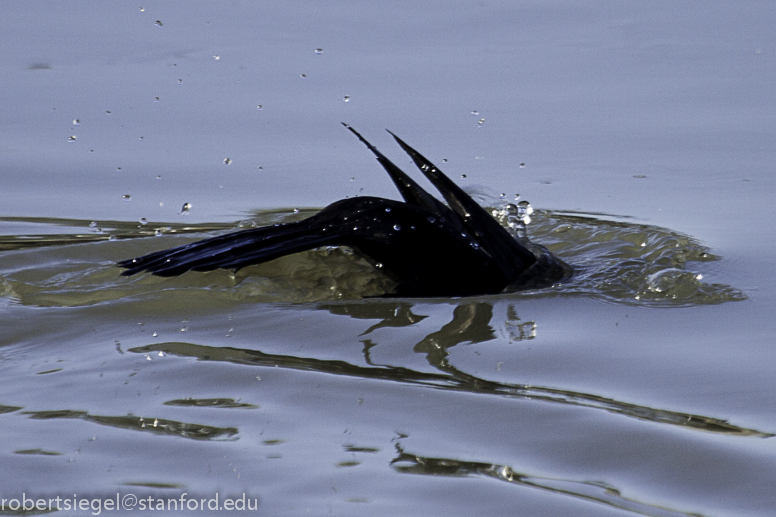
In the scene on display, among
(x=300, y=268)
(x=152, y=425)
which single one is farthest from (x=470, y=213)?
(x=152, y=425)

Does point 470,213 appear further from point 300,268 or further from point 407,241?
point 300,268

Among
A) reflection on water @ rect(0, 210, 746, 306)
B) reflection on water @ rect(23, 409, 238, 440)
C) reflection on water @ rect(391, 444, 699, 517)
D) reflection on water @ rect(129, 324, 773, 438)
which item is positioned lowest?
reflection on water @ rect(391, 444, 699, 517)

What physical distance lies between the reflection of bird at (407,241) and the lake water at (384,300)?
0.49 feet

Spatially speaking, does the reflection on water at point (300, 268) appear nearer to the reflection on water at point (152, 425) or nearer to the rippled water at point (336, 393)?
the rippled water at point (336, 393)

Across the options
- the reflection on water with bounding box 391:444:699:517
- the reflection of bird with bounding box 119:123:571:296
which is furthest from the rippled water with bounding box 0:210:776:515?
the reflection of bird with bounding box 119:123:571:296

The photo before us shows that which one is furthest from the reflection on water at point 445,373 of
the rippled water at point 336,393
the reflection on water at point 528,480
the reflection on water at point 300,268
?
the reflection on water at point 528,480

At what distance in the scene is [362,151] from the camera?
243 inches

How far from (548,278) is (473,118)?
2.61m

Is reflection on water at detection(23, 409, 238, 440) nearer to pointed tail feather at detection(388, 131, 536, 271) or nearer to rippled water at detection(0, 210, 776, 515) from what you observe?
rippled water at detection(0, 210, 776, 515)

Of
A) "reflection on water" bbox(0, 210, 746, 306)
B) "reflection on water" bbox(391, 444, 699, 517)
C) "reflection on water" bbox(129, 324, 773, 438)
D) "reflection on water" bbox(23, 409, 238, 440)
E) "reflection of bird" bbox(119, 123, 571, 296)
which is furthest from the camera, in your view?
"reflection on water" bbox(0, 210, 746, 306)

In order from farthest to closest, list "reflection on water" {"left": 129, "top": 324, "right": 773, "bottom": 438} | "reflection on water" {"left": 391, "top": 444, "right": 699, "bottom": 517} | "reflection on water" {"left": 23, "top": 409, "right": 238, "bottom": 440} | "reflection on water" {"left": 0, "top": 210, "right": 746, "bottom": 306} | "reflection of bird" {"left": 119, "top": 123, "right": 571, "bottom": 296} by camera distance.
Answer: "reflection on water" {"left": 0, "top": 210, "right": 746, "bottom": 306}
"reflection of bird" {"left": 119, "top": 123, "right": 571, "bottom": 296}
"reflection on water" {"left": 129, "top": 324, "right": 773, "bottom": 438}
"reflection on water" {"left": 23, "top": 409, "right": 238, "bottom": 440}
"reflection on water" {"left": 391, "top": 444, "right": 699, "bottom": 517}

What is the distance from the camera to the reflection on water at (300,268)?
3.80 meters

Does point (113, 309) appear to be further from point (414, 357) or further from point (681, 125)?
point (681, 125)

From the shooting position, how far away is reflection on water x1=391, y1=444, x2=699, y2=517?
203 cm
